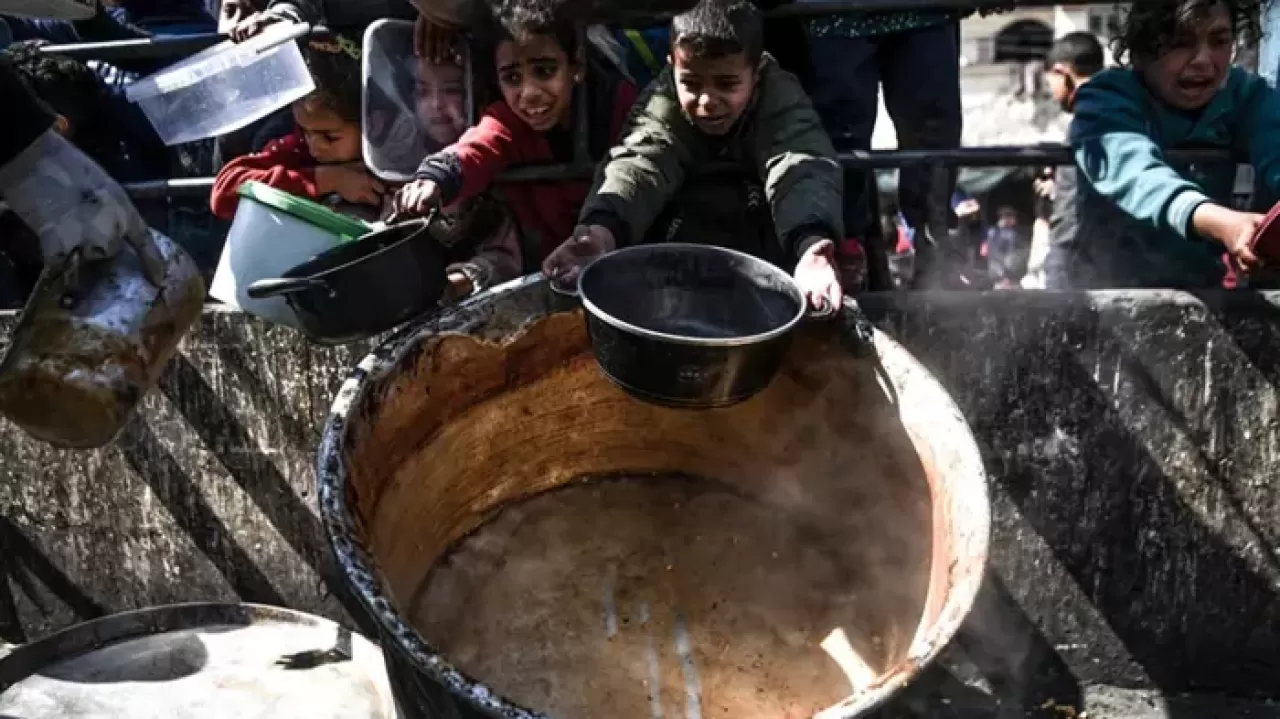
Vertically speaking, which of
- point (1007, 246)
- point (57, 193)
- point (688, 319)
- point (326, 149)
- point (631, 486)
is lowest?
point (1007, 246)

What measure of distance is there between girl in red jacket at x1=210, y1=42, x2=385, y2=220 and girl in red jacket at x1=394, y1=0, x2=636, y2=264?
0.42 metres

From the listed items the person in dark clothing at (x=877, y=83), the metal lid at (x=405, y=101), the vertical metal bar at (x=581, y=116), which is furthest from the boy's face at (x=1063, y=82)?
the metal lid at (x=405, y=101)

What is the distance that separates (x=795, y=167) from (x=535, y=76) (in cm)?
74

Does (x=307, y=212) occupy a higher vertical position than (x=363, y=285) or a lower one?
higher

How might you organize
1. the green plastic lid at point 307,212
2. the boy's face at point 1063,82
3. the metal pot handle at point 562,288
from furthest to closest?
the boy's face at point 1063,82 < the green plastic lid at point 307,212 < the metal pot handle at point 562,288

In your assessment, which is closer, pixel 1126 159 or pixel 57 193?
pixel 57 193

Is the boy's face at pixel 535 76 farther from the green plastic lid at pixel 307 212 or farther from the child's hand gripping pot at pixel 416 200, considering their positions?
the green plastic lid at pixel 307 212

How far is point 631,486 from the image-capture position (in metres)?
3.11

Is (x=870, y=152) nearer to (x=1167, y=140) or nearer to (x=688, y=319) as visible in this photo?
(x=1167, y=140)

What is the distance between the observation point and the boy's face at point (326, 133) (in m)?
3.49

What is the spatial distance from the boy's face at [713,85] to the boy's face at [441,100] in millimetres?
673

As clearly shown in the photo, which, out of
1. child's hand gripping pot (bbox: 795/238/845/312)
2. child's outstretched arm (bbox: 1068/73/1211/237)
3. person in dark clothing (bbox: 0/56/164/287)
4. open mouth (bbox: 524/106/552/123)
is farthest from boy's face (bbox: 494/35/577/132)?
child's outstretched arm (bbox: 1068/73/1211/237)

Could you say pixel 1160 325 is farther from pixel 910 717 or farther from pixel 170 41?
pixel 170 41

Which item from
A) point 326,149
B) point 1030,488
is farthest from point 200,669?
point 1030,488
